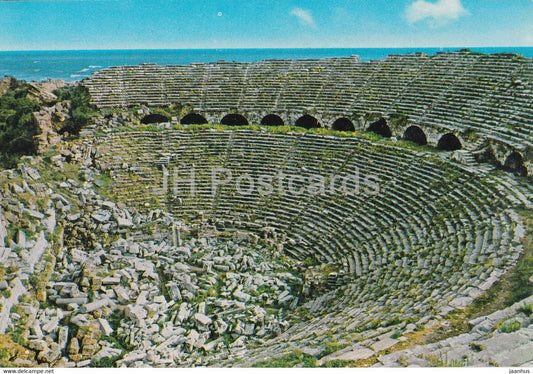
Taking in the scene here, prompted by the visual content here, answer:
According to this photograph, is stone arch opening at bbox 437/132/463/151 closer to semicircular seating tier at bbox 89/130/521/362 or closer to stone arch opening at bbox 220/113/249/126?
semicircular seating tier at bbox 89/130/521/362

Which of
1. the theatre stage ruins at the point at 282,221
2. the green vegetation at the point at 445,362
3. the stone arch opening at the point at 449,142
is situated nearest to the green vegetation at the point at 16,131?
the theatre stage ruins at the point at 282,221

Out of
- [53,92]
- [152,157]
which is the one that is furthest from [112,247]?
[53,92]

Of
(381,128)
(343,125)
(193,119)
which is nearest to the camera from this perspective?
(381,128)

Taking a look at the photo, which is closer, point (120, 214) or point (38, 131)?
point (120, 214)

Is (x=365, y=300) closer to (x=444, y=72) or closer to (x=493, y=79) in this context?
(x=493, y=79)

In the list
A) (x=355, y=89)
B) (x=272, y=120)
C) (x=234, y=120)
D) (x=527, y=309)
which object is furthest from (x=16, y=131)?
(x=527, y=309)

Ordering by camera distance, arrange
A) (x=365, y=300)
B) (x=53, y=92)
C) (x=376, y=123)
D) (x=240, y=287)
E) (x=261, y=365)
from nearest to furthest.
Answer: (x=261, y=365) → (x=365, y=300) → (x=240, y=287) → (x=376, y=123) → (x=53, y=92)

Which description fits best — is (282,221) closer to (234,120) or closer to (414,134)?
(414,134)
